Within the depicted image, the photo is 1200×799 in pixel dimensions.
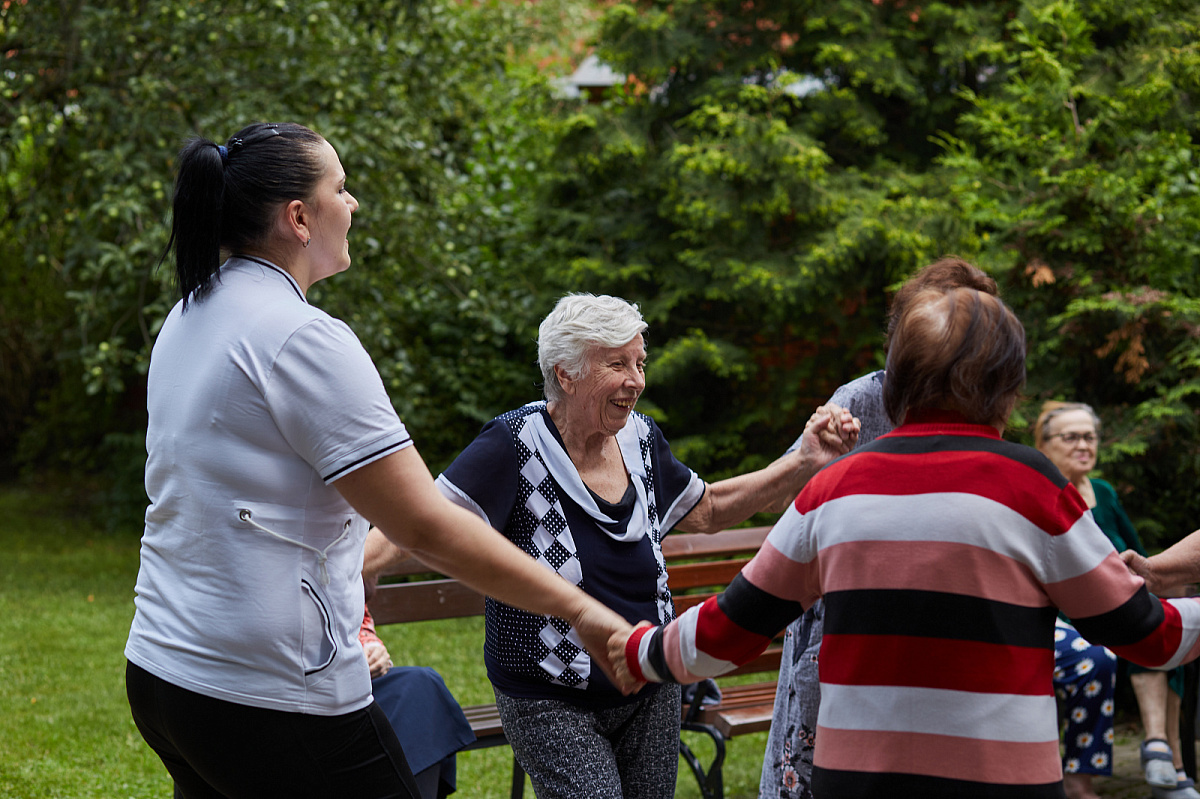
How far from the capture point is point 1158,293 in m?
6.04

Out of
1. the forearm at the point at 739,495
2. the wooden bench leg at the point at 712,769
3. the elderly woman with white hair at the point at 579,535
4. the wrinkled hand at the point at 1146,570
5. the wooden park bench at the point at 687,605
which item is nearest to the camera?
the wrinkled hand at the point at 1146,570

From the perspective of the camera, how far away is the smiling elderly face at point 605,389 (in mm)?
2877

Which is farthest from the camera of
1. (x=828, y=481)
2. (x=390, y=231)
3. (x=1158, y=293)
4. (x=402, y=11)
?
(x=402, y=11)

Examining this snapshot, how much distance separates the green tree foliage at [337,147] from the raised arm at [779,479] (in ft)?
19.1

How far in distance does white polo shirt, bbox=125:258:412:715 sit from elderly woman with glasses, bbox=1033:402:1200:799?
13.6 ft

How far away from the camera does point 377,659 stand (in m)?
3.21

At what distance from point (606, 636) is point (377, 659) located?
1.30 metres

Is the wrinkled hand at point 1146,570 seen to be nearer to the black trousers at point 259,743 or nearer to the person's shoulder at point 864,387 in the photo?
the person's shoulder at point 864,387

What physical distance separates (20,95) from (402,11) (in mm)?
3346

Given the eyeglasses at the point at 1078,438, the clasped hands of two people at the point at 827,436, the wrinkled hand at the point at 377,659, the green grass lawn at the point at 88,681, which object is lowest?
the green grass lawn at the point at 88,681

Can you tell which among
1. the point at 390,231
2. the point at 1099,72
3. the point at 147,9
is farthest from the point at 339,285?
the point at 1099,72

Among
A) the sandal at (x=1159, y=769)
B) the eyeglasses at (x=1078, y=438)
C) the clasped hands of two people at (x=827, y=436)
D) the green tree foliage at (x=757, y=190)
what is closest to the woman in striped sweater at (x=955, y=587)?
the clasped hands of two people at (x=827, y=436)

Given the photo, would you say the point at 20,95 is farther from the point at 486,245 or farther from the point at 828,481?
the point at 828,481

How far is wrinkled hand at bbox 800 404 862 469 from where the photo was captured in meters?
3.10
